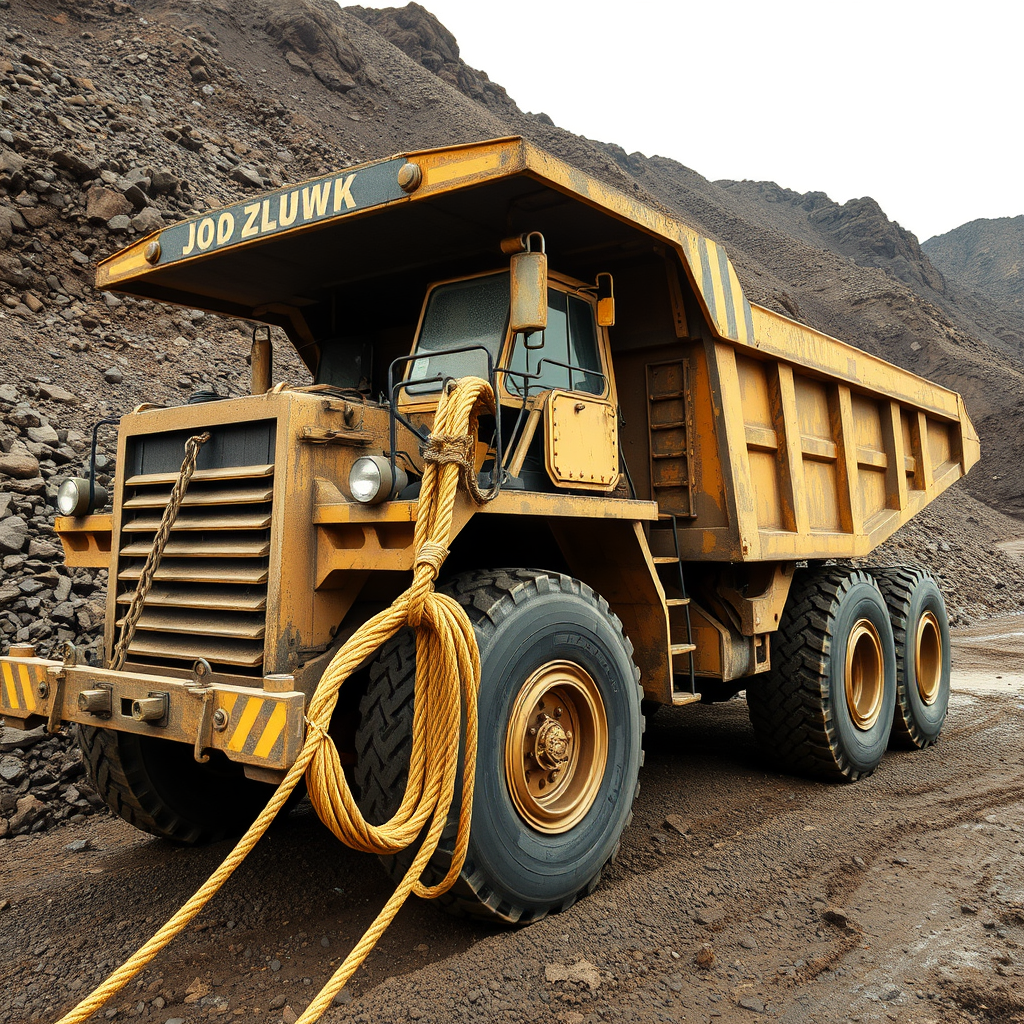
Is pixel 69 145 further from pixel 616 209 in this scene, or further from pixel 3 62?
pixel 616 209

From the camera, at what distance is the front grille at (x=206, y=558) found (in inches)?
126

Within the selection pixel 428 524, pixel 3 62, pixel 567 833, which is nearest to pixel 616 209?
pixel 428 524

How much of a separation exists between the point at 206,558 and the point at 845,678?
153 inches

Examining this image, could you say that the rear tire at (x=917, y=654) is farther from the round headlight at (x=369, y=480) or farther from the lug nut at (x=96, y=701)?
the lug nut at (x=96, y=701)

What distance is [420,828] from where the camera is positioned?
2838 mm

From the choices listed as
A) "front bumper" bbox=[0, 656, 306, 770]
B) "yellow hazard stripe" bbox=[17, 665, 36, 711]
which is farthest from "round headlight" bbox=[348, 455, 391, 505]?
"yellow hazard stripe" bbox=[17, 665, 36, 711]

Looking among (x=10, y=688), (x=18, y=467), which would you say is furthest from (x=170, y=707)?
(x=18, y=467)

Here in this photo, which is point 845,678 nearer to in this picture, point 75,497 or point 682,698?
point 682,698

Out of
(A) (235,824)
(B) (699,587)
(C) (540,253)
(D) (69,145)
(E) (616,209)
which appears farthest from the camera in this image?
(D) (69,145)

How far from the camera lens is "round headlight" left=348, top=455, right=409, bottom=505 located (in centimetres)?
299

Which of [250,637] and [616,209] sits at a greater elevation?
[616,209]

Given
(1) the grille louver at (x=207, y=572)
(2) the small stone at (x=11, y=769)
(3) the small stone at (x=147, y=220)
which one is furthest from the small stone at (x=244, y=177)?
(1) the grille louver at (x=207, y=572)

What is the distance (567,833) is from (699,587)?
2175 millimetres

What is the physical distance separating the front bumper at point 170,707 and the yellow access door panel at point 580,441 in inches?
60.2
